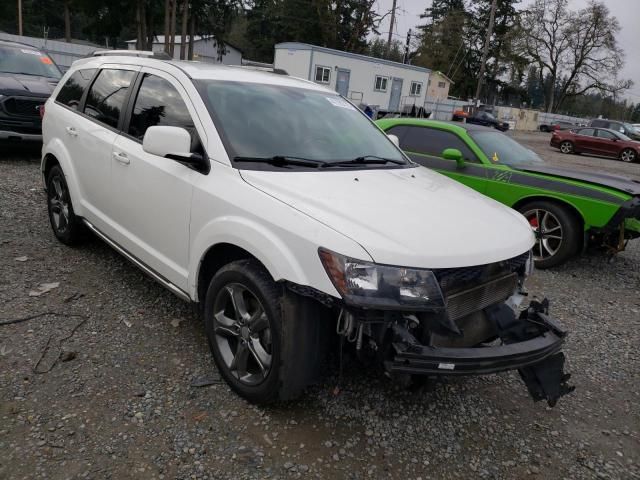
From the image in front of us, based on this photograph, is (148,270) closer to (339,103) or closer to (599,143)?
(339,103)

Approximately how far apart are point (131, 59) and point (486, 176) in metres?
4.28

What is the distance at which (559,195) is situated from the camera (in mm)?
5828

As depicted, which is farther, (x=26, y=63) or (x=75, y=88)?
(x=26, y=63)

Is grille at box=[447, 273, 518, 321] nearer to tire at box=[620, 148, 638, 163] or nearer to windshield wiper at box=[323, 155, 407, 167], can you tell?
windshield wiper at box=[323, 155, 407, 167]

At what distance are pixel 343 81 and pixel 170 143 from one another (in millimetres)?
30543

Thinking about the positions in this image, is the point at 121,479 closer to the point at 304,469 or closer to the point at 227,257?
the point at 304,469

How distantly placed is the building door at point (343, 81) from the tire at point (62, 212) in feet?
92.0

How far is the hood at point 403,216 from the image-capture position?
93.0 inches

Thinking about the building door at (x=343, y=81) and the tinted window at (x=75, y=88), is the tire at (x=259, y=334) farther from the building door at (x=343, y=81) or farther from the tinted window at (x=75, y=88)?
the building door at (x=343, y=81)

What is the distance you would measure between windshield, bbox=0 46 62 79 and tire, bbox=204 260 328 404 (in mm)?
8542

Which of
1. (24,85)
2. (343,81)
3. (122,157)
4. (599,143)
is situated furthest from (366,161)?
(343,81)

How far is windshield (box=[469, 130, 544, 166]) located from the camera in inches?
255

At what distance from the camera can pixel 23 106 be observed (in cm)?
811

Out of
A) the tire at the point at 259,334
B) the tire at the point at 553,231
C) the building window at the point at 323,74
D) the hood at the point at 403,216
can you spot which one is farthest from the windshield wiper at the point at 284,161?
the building window at the point at 323,74
